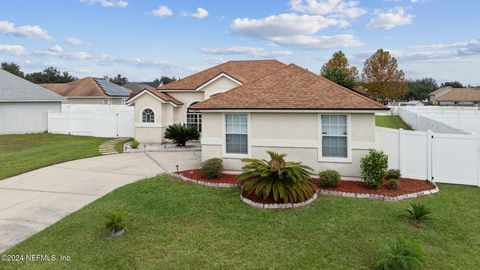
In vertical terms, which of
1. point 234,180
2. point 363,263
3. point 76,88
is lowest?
point 363,263

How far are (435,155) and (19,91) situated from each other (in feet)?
97.7

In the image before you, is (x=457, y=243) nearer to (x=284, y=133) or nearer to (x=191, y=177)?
(x=284, y=133)

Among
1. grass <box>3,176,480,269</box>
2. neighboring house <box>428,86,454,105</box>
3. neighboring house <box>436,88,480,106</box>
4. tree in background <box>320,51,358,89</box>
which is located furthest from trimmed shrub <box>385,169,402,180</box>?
neighboring house <box>428,86,454,105</box>

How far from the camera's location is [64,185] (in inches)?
454

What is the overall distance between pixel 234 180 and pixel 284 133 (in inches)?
102

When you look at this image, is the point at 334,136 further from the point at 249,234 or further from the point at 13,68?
the point at 13,68

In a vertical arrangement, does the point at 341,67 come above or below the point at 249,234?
above

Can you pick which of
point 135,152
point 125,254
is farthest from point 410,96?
point 125,254

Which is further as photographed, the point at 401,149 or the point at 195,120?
the point at 195,120

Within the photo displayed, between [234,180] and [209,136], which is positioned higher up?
[209,136]

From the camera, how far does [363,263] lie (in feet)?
19.8

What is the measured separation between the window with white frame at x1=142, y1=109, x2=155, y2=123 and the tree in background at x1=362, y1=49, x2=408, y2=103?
47548 mm

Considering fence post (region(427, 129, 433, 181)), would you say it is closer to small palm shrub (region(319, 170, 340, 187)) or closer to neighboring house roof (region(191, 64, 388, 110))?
Answer: neighboring house roof (region(191, 64, 388, 110))

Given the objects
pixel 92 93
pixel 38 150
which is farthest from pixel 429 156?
pixel 92 93
